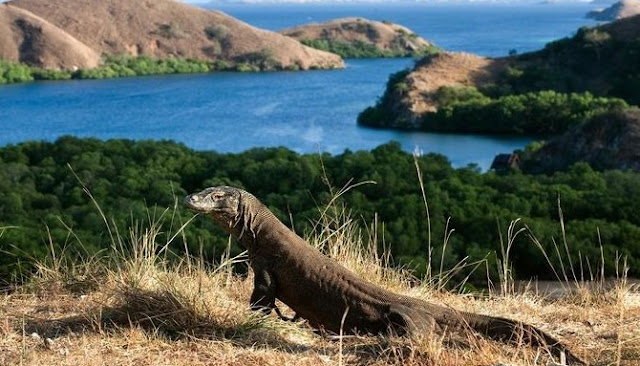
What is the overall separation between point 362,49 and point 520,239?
354ft

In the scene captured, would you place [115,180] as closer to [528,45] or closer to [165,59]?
[165,59]

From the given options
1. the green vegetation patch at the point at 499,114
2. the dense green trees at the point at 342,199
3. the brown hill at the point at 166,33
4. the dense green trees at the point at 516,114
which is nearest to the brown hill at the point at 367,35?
the brown hill at the point at 166,33

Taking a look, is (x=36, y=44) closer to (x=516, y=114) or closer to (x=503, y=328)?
(x=516, y=114)

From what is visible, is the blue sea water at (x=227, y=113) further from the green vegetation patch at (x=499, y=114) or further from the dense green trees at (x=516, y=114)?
the dense green trees at (x=516, y=114)

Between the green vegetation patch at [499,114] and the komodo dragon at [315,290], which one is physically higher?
the komodo dragon at [315,290]

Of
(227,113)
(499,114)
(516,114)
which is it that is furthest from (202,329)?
(227,113)

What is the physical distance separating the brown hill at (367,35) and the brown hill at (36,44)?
38704 millimetres

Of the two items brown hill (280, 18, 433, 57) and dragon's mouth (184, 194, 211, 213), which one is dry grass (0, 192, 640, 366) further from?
brown hill (280, 18, 433, 57)

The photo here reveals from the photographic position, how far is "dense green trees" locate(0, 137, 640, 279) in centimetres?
1736

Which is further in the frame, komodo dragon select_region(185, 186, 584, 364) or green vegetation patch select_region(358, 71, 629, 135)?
green vegetation patch select_region(358, 71, 629, 135)

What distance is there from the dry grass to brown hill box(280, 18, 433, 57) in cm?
11657

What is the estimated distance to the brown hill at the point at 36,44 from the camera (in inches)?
3684

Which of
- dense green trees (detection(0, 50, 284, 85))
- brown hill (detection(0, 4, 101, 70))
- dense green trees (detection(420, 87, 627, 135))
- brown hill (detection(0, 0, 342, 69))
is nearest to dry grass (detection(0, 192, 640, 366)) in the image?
dense green trees (detection(420, 87, 627, 135))

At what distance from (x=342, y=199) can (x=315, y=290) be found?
41.1 feet
